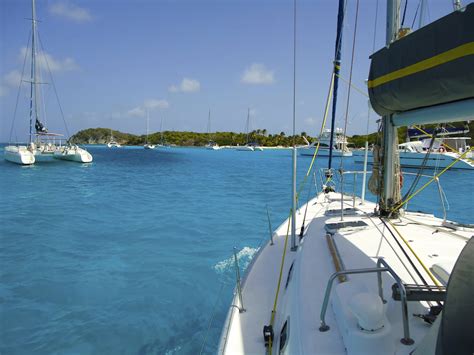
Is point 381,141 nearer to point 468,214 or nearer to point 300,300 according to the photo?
point 300,300

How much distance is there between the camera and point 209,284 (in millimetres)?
6691

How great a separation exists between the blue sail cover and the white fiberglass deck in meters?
1.39

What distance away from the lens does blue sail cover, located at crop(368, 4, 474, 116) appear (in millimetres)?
2205

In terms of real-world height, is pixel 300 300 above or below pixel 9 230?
above

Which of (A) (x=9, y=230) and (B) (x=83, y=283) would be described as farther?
(A) (x=9, y=230)

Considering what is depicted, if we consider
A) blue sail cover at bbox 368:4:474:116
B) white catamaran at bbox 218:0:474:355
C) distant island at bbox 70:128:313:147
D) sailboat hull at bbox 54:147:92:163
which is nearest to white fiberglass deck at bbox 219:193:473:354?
white catamaran at bbox 218:0:474:355

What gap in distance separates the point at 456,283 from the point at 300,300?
1490 millimetres

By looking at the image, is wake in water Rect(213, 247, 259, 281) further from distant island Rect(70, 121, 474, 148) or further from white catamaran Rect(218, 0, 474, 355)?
distant island Rect(70, 121, 474, 148)

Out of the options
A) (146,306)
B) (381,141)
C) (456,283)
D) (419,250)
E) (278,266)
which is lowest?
(146,306)

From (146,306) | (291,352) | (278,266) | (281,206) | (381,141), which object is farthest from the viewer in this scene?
(281,206)

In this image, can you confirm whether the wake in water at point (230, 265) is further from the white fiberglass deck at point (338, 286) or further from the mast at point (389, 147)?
the mast at point (389, 147)

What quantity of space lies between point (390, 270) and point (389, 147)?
3.10 metres

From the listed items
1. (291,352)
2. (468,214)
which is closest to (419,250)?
(291,352)

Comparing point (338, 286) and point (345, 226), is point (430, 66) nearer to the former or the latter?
point (338, 286)
